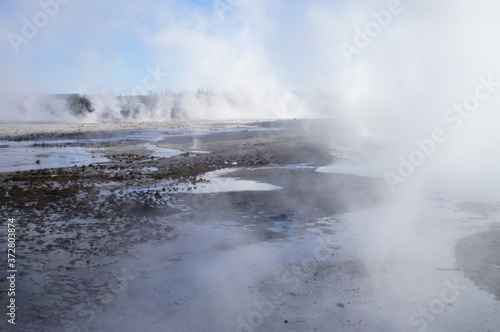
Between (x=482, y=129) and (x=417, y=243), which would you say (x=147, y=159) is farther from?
(x=482, y=129)

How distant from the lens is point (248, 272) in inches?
259

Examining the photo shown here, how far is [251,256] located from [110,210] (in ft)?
15.8

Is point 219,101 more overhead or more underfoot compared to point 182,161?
more overhead

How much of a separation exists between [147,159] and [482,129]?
18673mm

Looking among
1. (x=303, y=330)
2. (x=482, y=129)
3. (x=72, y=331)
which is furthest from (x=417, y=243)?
(x=482, y=129)

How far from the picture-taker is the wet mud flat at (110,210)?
231 inches
